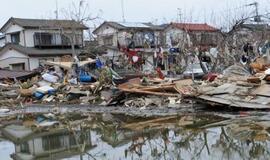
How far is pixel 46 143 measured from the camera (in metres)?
10.4

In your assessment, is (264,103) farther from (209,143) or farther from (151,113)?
(209,143)

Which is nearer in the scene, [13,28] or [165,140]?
[165,140]

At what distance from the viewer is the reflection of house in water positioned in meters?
9.02

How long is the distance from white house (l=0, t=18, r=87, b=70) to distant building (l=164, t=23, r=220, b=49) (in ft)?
25.4

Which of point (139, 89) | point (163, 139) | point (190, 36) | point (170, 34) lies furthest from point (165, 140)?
point (170, 34)

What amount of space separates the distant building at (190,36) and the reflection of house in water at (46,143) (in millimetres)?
15273

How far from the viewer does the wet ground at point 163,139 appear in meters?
7.95

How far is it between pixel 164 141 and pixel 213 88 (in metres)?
5.01

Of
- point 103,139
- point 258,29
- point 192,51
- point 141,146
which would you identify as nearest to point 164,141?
point 141,146

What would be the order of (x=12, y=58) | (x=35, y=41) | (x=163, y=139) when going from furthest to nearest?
(x=35, y=41)
(x=12, y=58)
(x=163, y=139)

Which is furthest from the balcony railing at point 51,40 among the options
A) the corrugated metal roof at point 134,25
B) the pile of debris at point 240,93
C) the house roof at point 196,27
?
the pile of debris at point 240,93

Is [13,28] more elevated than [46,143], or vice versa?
[13,28]

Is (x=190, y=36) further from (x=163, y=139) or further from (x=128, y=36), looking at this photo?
(x=163, y=139)

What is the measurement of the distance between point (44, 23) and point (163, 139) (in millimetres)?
30558
